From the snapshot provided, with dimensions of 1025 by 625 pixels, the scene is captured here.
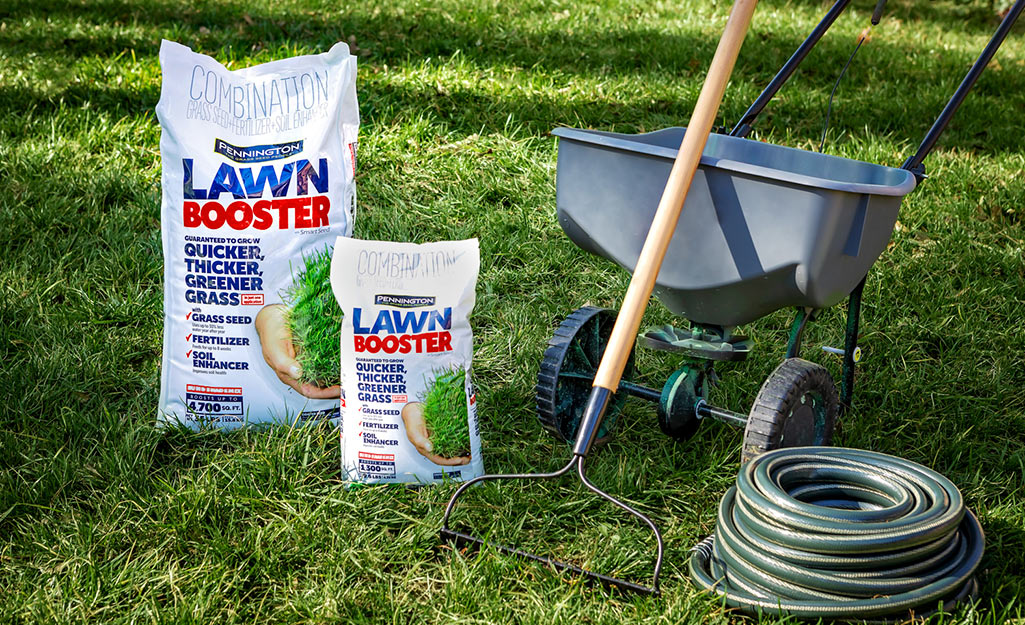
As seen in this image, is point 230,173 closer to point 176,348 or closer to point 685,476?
point 176,348

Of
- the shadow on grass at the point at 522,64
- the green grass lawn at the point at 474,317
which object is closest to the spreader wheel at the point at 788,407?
the green grass lawn at the point at 474,317

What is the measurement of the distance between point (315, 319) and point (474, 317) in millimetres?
705

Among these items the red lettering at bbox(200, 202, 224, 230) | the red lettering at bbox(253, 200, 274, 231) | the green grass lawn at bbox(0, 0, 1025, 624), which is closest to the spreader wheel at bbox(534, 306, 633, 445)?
the green grass lawn at bbox(0, 0, 1025, 624)

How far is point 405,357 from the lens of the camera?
6.57 ft

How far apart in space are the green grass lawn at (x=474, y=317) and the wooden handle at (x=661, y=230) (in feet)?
1.25

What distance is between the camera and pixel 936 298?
119 inches

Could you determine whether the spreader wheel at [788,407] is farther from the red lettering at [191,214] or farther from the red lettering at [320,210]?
the red lettering at [191,214]

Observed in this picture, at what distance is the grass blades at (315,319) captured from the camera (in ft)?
7.30

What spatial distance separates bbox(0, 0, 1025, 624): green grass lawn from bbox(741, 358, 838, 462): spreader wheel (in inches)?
8.4

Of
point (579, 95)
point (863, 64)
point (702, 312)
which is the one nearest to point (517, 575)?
point (702, 312)

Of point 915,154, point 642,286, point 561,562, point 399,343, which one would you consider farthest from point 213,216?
point 915,154

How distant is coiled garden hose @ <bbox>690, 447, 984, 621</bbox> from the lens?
5.32 ft

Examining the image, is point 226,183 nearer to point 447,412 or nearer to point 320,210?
point 320,210

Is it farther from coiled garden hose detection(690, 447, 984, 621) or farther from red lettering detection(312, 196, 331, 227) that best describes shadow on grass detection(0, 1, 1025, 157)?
coiled garden hose detection(690, 447, 984, 621)
